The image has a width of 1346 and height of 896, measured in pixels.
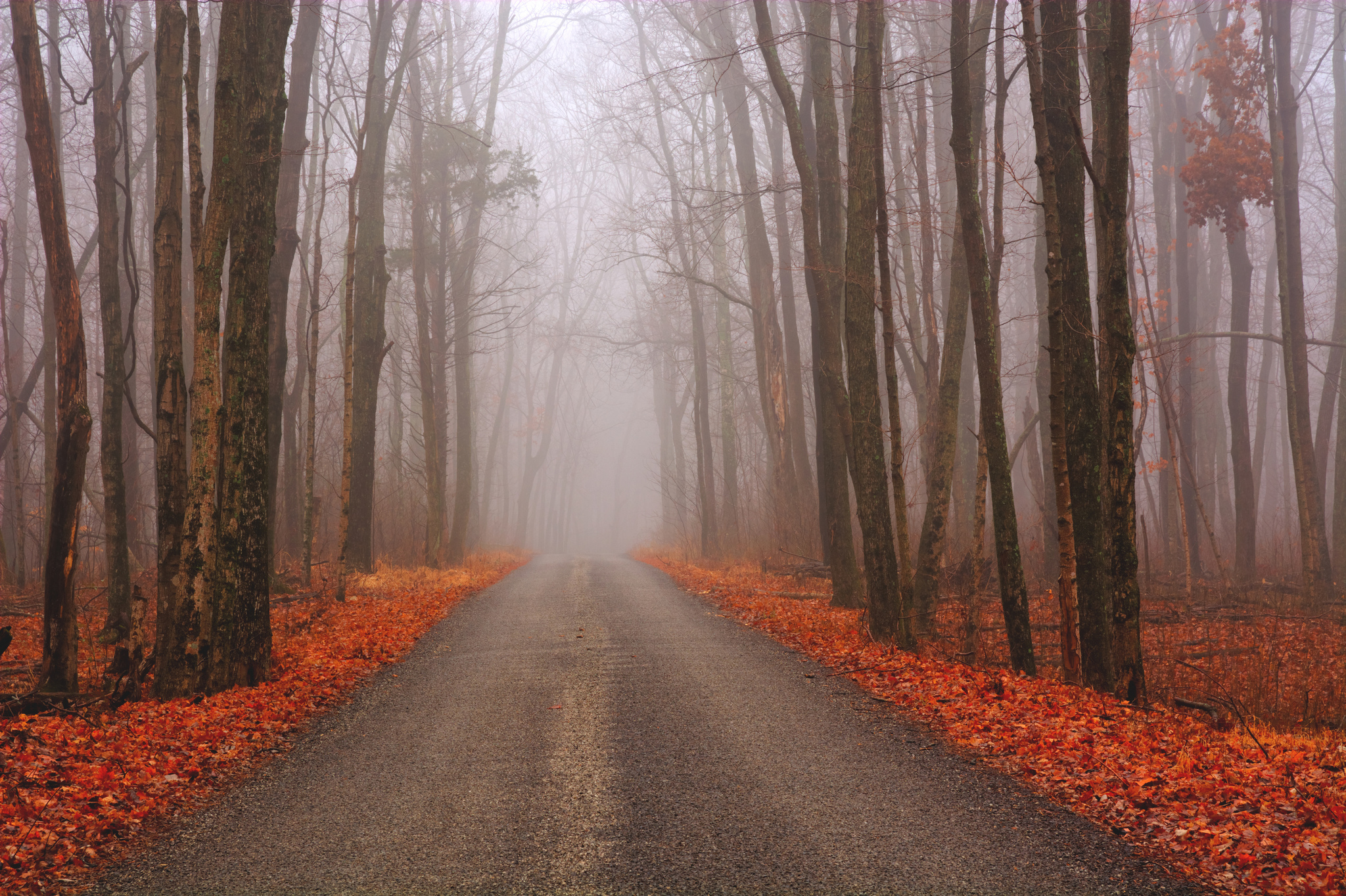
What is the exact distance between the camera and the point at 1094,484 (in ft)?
24.8

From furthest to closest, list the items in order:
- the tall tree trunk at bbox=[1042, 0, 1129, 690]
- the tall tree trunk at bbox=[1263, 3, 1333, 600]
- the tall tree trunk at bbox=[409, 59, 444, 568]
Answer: the tall tree trunk at bbox=[409, 59, 444, 568]
the tall tree trunk at bbox=[1263, 3, 1333, 600]
the tall tree trunk at bbox=[1042, 0, 1129, 690]

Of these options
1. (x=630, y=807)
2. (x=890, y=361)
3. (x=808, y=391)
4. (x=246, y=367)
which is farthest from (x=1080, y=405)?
(x=808, y=391)

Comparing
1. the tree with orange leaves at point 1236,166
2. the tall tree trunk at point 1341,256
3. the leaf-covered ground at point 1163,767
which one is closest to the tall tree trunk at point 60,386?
the leaf-covered ground at point 1163,767

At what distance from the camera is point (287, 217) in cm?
1398

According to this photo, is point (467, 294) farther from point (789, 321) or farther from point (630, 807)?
point (630, 807)

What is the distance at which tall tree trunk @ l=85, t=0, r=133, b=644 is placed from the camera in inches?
368

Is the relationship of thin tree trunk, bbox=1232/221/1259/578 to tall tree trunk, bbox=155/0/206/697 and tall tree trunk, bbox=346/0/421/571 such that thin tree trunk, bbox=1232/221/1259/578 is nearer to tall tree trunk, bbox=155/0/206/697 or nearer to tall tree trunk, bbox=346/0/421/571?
tall tree trunk, bbox=346/0/421/571

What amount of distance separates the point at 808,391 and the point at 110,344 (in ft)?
67.8

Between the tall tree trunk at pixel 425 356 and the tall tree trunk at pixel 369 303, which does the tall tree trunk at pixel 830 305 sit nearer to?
the tall tree trunk at pixel 369 303

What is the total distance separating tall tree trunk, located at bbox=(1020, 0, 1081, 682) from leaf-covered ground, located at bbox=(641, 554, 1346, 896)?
0.80 m

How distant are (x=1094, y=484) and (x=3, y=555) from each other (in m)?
17.3

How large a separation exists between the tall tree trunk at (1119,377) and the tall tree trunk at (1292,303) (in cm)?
869

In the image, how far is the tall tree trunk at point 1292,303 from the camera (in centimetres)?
1312

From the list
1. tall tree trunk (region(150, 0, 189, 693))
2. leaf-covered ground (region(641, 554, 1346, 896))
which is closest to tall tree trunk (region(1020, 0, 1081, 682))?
leaf-covered ground (region(641, 554, 1346, 896))
